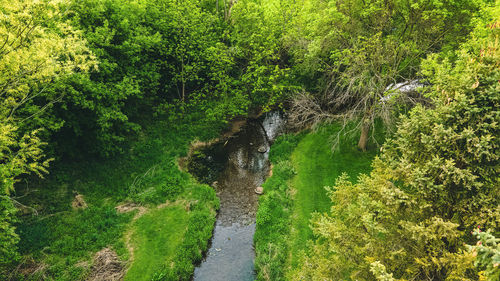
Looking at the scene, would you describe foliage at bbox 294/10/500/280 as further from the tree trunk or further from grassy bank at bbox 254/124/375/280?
the tree trunk

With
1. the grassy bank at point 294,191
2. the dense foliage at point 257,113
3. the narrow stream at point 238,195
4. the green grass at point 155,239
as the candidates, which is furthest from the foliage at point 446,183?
the green grass at point 155,239

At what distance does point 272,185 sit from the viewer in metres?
19.5

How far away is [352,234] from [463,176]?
387cm

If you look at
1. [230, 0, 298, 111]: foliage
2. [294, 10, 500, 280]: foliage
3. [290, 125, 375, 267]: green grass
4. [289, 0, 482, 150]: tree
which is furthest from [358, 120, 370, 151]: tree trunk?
[294, 10, 500, 280]: foliage

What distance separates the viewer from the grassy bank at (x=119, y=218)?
13711 mm

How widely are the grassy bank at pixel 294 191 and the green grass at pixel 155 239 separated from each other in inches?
184

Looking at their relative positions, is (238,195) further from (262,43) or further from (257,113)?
(262,43)

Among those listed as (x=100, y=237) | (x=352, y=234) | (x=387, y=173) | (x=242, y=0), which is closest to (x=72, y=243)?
(x=100, y=237)

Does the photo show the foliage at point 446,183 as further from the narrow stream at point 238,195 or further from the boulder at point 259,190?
the boulder at point 259,190

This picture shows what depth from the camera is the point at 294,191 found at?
18.7 meters

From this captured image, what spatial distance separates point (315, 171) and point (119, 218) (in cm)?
1320

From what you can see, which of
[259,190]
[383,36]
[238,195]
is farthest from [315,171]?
[383,36]

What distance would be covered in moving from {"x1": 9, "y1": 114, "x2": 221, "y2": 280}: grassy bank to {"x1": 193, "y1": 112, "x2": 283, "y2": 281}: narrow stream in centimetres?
88

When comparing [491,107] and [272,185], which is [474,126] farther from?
[272,185]
